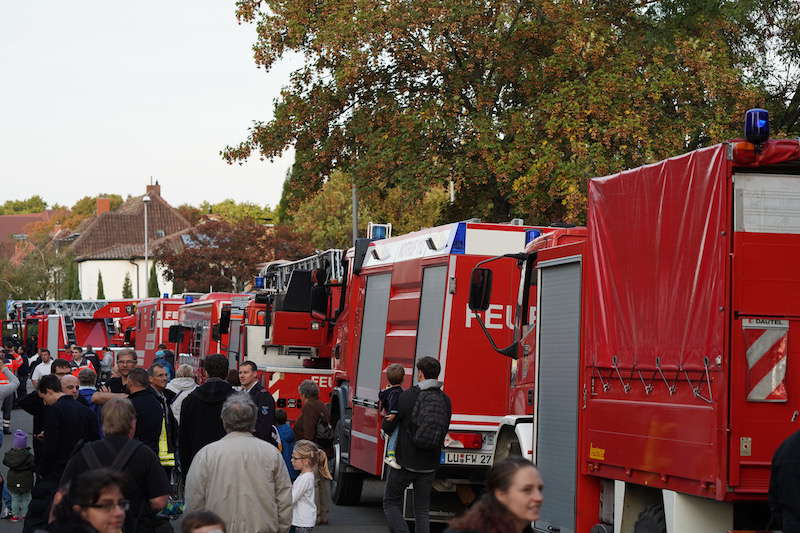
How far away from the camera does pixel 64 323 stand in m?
52.0

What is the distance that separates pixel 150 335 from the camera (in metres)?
45.3

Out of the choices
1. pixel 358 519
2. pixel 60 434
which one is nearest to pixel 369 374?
pixel 358 519

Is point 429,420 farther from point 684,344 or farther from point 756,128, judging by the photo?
point 756,128

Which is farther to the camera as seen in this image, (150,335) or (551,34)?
(150,335)

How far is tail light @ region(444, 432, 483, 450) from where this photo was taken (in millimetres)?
13188

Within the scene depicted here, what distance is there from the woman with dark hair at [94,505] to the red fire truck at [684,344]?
3.73 meters

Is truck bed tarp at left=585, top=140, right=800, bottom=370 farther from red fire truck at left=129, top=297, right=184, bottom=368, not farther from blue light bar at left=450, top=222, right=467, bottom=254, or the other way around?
red fire truck at left=129, top=297, right=184, bottom=368

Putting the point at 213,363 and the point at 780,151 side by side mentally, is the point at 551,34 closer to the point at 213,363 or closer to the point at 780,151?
the point at 213,363

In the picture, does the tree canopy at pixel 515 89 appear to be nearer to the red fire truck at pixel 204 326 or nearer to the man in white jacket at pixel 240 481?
the red fire truck at pixel 204 326

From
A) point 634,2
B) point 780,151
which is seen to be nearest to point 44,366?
point 634,2

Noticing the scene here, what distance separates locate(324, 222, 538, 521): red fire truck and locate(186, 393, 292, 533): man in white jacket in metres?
4.67

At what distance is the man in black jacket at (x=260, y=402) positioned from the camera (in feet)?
39.1

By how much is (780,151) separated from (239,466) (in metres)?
3.62

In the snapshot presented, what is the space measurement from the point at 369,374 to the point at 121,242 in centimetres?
12085
